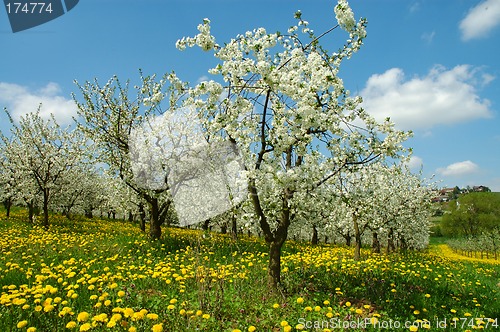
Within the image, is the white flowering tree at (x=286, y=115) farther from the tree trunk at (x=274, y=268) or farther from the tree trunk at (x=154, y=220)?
the tree trunk at (x=154, y=220)

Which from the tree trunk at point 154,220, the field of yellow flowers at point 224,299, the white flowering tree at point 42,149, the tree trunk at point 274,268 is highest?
the white flowering tree at point 42,149

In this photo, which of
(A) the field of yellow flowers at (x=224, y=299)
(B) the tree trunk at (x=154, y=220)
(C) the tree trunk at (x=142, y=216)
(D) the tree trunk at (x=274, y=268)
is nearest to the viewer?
(A) the field of yellow flowers at (x=224, y=299)

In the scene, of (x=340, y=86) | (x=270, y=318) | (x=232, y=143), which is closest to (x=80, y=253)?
(x=232, y=143)

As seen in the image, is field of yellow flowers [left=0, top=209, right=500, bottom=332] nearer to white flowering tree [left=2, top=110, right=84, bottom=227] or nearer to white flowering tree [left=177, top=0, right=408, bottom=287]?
white flowering tree [left=177, top=0, right=408, bottom=287]

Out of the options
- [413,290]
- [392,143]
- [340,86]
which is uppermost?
[340,86]

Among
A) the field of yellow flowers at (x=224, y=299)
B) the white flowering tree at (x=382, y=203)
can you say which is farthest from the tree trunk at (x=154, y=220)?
the white flowering tree at (x=382, y=203)

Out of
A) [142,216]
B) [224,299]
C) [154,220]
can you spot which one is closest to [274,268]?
[224,299]

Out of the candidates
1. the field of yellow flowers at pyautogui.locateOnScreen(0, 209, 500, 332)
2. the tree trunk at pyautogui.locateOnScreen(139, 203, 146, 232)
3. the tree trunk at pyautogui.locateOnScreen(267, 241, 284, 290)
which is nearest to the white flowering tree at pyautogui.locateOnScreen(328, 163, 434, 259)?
the field of yellow flowers at pyautogui.locateOnScreen(0, 209, 500, 332)

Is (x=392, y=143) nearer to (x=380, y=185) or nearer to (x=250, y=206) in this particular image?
(x=250, y=206)

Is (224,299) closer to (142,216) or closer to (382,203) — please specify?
(382,203)

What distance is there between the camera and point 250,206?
8602 millimetres

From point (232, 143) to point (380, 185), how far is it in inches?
594

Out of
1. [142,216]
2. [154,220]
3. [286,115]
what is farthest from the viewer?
[142,216]

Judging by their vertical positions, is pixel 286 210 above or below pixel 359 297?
above
